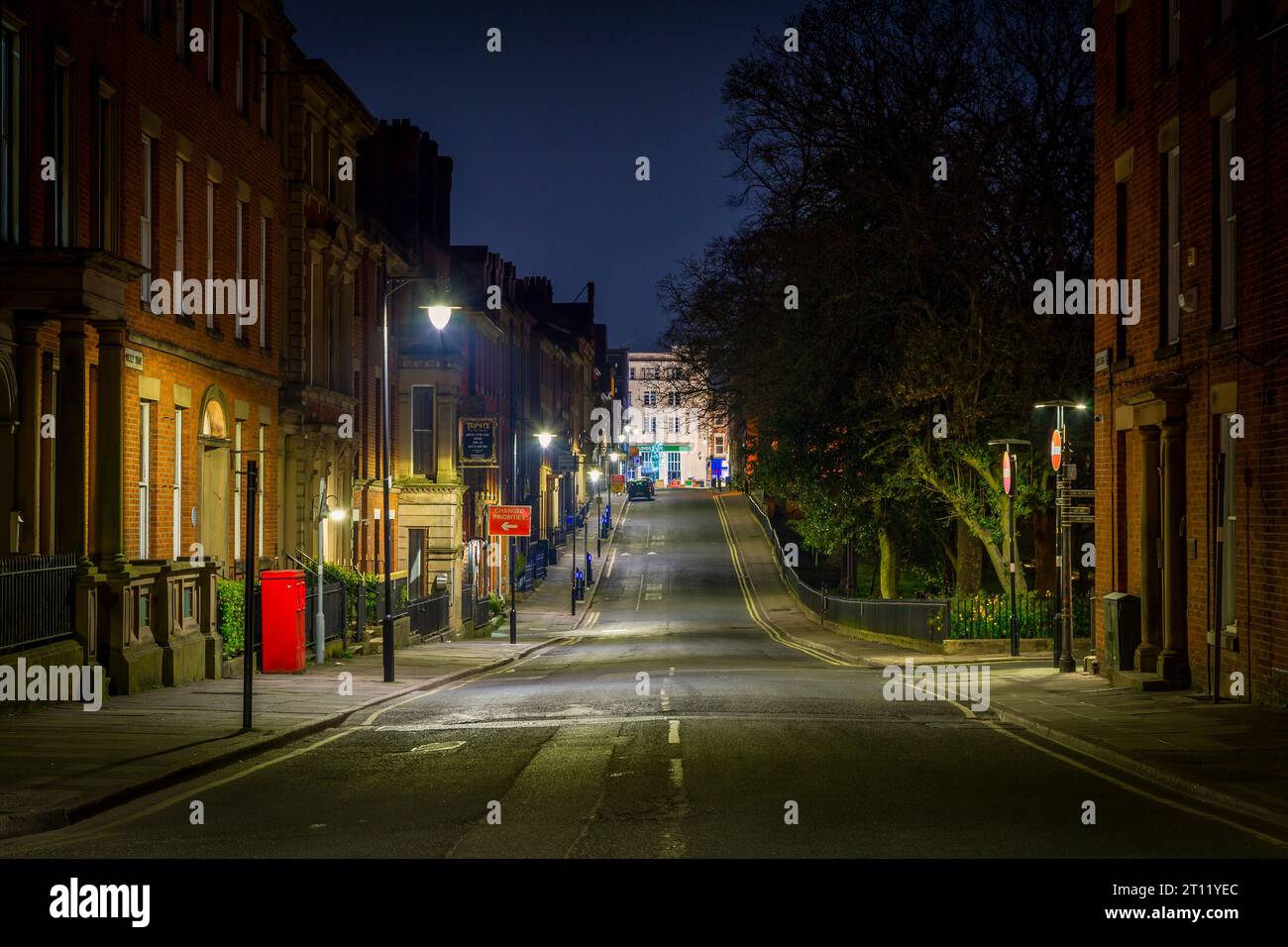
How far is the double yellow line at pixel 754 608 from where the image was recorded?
1419 inches

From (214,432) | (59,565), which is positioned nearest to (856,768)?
(59,565)

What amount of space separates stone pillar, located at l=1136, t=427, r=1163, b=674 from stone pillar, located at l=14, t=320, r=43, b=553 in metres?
16.1

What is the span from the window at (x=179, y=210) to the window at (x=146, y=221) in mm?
1070

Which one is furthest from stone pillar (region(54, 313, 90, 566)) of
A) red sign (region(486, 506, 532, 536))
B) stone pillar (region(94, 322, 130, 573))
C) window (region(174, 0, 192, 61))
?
red sign (region(486, 506, 532, 536))

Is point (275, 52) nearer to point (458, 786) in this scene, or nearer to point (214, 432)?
point (214, 432)

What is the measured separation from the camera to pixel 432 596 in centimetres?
4219

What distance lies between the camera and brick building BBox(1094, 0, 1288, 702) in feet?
59.7

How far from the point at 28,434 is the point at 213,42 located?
11.6m

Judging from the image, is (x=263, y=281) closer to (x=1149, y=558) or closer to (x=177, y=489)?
(x=177, y=489)

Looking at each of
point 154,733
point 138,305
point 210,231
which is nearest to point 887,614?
point 210,231

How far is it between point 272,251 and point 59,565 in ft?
48.2

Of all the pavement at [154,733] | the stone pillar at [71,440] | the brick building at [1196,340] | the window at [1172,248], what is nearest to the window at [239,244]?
the pavement at [154,733]

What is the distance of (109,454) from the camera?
21672 mm
